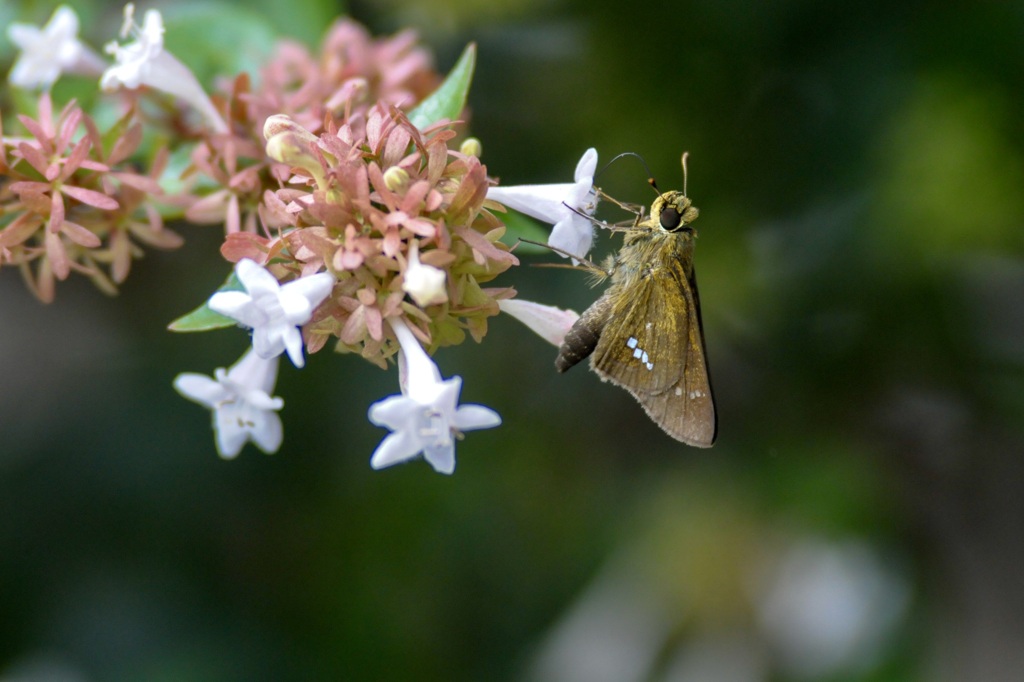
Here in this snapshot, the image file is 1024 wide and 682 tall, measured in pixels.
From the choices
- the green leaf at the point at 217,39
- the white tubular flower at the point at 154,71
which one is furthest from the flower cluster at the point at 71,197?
the green leaf at the point at 217,39

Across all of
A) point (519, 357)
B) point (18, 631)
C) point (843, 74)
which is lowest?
point (18, 631)

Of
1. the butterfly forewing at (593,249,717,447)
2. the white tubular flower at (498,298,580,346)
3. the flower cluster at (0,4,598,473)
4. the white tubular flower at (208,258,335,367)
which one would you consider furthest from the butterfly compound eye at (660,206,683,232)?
the white tubular flower at (208,258,335,367)

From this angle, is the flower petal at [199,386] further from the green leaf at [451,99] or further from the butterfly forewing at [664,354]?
the butterfly forewing at [664,354]

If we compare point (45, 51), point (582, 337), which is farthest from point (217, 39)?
point (582, 337)

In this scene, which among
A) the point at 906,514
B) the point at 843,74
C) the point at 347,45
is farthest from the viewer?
the point at 906,514

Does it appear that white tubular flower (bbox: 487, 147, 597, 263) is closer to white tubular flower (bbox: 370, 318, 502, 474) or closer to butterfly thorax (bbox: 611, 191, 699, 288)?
butterfly thorax (bbox: 611, 191, 699, 288)

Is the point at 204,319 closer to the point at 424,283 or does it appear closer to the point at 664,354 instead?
the point at 424,283

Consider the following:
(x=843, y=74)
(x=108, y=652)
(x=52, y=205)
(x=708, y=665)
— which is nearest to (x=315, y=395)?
(x=108, y=652)

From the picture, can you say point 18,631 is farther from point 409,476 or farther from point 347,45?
point 347,45
